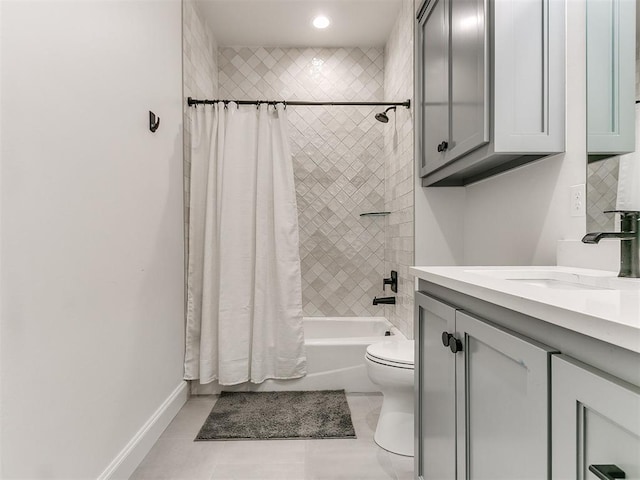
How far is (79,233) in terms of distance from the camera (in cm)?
133

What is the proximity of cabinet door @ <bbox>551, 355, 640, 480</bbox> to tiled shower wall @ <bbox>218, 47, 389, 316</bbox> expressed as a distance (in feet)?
9.12

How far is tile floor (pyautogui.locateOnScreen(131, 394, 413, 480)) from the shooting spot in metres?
1.71

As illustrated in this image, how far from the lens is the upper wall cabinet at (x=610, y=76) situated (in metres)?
1.15

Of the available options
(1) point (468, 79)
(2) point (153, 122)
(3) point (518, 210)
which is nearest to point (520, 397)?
(3) point (518, 210)

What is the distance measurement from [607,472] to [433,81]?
198 centimetres

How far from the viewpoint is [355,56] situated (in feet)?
11.2

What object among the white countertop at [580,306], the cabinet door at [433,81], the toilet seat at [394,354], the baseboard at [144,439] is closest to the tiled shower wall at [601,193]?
the white countertop at [580,306]

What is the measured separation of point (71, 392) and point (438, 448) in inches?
46.2

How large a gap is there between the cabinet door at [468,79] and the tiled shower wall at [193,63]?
167cm

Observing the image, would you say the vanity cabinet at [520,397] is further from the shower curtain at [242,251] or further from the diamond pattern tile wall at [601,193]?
the shower curtain at [242,251]

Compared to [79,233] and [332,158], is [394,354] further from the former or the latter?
[332,158]

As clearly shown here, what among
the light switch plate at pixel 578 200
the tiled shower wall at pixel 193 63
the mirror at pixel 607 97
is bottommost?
the light switch plate at pixel 578 200

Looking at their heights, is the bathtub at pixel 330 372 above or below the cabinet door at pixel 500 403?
below

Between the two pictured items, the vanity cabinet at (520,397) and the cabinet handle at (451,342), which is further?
the cabinet handle at (451,342)
